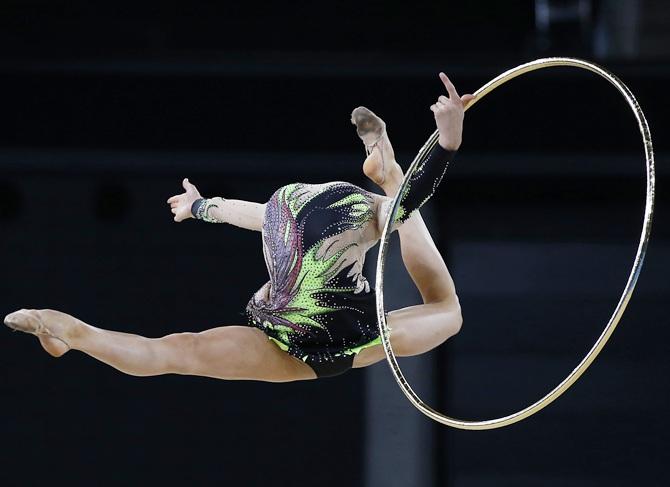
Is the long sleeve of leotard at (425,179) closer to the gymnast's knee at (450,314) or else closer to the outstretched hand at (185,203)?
the gymnast's knee at (450,314)

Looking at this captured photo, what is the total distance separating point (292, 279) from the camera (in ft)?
10.00

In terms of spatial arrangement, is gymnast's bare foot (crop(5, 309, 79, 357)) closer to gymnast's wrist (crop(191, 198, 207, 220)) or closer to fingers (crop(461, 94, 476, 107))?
gymnast's wrist (crop(191, 198, 207, 220))

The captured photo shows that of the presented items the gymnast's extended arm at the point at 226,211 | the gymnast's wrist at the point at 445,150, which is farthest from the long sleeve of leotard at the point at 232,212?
the gymnast's wrist at the point at 445,150

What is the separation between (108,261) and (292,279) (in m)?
1.82

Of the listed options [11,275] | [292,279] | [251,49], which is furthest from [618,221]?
[11,275]

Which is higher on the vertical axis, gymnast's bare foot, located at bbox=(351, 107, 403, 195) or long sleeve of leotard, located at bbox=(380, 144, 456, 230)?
gymnast's bare foot, located at bbox=(351, 107, 403, 195)

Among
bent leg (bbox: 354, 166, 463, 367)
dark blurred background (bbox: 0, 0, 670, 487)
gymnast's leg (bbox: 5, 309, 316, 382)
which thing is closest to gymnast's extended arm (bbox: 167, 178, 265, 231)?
gymnast's leg (bbox: 5, 309, 316, 382)

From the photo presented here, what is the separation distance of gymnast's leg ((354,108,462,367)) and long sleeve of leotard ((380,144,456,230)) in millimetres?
224

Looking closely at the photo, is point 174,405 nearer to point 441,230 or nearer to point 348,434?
point 348,434

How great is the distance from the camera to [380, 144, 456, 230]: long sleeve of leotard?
118 inches

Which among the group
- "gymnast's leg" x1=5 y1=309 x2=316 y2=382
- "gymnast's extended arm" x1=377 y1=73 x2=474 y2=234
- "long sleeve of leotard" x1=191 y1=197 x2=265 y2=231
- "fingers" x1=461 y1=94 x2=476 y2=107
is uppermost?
"fingers" x1=461 y1=94 x2=476 y2=107

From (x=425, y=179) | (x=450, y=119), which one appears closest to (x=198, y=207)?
(x=425, y=179)

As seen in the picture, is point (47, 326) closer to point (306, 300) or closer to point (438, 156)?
point (306, 300)

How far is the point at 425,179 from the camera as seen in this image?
300cm
